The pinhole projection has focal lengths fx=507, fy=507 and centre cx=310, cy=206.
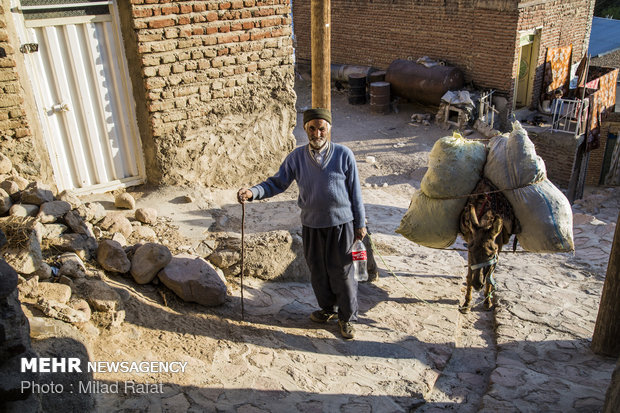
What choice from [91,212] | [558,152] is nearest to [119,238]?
[91,212]

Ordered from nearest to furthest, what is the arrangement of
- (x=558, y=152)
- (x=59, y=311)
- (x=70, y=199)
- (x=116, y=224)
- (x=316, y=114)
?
1. (x=59, y=311)
2. (x=316, y=114)
3. (x=70, y=199)
4. (x=116, y=224)
5. (x=558, y=152)

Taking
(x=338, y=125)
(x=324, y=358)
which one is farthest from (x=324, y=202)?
(x=338, y=125)

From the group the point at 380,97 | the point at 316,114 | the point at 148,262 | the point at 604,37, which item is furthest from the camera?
the point at 604,37

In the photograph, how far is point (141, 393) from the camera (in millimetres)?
3082

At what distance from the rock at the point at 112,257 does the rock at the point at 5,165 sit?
127cm

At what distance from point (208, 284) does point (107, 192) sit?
210 centimetres

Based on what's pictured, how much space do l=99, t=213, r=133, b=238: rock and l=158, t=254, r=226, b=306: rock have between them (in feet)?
2.01

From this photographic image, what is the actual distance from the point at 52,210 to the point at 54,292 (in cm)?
97

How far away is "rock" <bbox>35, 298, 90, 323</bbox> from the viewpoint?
10.4 ft

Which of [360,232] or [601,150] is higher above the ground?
[360,232]

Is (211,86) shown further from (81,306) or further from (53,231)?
(81,306)

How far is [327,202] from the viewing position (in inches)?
148

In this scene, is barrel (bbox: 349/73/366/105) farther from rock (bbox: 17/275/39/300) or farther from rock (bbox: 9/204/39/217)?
rock (bbox: 17/275/39/300)

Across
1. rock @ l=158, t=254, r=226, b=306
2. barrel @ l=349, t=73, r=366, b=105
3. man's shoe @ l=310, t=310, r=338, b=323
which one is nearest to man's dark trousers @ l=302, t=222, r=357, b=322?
man's shoe @ l=310, t=310, r=338, b=323
